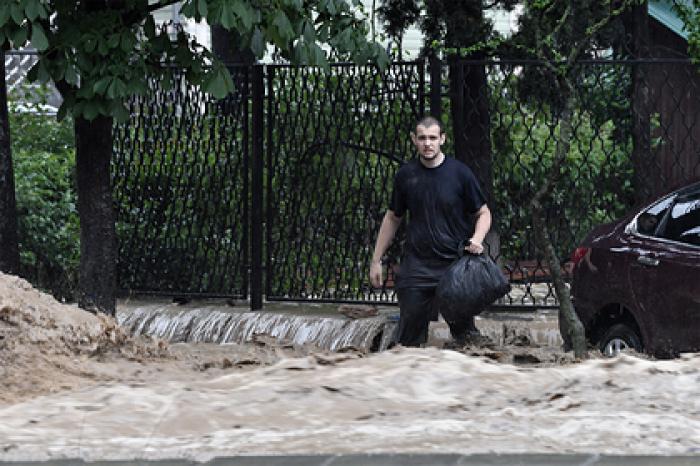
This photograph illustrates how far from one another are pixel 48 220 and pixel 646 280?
7018 millimetres

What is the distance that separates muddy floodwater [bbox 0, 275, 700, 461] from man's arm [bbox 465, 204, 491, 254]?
2370 millimetres

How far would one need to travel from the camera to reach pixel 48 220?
15.2 metres

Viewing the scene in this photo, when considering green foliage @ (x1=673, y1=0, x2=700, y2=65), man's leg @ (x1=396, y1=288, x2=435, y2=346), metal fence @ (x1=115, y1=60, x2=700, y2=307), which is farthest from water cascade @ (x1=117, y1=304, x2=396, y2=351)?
green foliage @ (x1=673, y1=0, x2=700, y2=65)

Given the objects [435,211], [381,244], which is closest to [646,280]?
[435,211]

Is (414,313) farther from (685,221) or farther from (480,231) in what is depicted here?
(685,221)

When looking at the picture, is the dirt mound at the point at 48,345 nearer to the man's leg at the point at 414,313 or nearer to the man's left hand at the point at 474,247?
the man's leg at the point at 414,313

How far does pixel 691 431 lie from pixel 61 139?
11.5 metres

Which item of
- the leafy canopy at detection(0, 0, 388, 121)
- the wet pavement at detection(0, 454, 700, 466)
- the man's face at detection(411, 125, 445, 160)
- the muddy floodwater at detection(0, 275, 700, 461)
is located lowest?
the wet pavement at detection(0, 454, 700, 466)

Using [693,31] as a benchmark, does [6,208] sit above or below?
below

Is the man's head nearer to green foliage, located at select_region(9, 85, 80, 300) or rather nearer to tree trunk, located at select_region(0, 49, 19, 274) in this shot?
tree trunk, located at select_region(0, 49, 19, 274)

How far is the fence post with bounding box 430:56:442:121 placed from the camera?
13.4 meters

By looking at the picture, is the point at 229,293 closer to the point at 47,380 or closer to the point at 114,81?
the point at 114,81

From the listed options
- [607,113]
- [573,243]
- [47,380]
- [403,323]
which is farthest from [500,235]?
[47,380]

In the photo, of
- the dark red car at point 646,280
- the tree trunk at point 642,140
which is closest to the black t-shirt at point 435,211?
the dark red car at point 646,280
